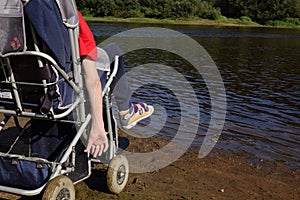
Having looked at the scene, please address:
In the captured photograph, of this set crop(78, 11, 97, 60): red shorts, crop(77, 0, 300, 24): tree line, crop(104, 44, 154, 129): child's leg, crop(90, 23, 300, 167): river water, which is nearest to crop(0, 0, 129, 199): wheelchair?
crop(78, 11, 97, 60): red shorts

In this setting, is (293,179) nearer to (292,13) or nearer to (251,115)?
(251,115)

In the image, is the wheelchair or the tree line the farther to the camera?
the tree line

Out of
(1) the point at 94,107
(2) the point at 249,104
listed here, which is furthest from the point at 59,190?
(2) the point at 249,104

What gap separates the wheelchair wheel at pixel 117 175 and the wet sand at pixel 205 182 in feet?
0.38

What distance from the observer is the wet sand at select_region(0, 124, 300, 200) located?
15.8 ft

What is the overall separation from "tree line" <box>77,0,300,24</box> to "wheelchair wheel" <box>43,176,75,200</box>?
82.7 meters

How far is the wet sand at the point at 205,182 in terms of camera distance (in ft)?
15.8

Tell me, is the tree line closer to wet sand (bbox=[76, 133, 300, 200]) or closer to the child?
wet sand (bbox=[76, 133, 300, 200])

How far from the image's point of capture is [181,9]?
282ft

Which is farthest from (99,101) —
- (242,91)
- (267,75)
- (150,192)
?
(267,75)

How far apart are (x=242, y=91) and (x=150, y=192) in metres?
10.4

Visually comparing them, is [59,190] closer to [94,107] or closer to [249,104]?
[94,107]

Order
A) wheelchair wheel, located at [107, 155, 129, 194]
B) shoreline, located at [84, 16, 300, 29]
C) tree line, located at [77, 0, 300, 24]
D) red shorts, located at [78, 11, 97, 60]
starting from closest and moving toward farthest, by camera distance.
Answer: red shorts, located at [78, 11, 97, 60] < wheelchair wheel, located at [107, 155, 129, 194] < shoreline, located at [84, 16, 300, 29] < tree line, located at [77, 0, 300, 24]

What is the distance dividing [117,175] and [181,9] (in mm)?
83922
